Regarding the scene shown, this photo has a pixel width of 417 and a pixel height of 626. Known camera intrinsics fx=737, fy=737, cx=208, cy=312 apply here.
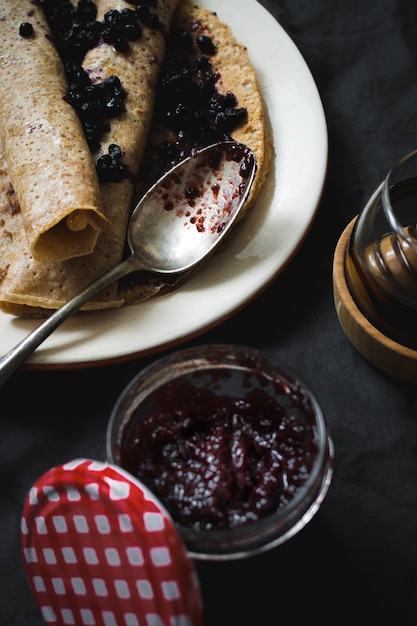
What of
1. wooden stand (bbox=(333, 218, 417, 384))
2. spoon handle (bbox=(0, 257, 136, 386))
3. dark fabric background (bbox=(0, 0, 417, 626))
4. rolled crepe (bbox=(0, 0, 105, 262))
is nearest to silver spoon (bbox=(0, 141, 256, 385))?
spoon handle (bbox=(0, 257, 136, 386))

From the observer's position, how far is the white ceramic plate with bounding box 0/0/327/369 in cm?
236

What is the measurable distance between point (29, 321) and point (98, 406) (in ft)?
1.21

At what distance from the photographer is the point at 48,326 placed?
2297mm

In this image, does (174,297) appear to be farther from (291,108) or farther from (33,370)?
(291,108)

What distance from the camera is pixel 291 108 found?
2875mm

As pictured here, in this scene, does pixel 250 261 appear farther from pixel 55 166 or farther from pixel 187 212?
pixel 55 166

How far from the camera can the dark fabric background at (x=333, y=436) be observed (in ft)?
6.86

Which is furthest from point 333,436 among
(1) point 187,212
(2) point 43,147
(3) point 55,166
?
(2) point 43,147

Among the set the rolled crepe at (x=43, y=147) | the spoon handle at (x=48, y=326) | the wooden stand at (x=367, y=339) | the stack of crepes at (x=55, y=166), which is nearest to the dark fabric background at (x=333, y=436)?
the wooden stand at (x=367, y=339)

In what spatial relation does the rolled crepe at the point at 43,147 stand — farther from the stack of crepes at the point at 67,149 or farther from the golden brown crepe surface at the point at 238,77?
the golden brown crepe surface at the point at 238,77

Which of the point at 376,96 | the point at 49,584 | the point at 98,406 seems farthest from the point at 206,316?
the point at 376,96

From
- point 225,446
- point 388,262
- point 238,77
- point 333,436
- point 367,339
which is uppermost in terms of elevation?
point 238,77

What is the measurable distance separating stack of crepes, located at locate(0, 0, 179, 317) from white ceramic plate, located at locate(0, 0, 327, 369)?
0.30 feet

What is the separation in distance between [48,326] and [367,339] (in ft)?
3.27
